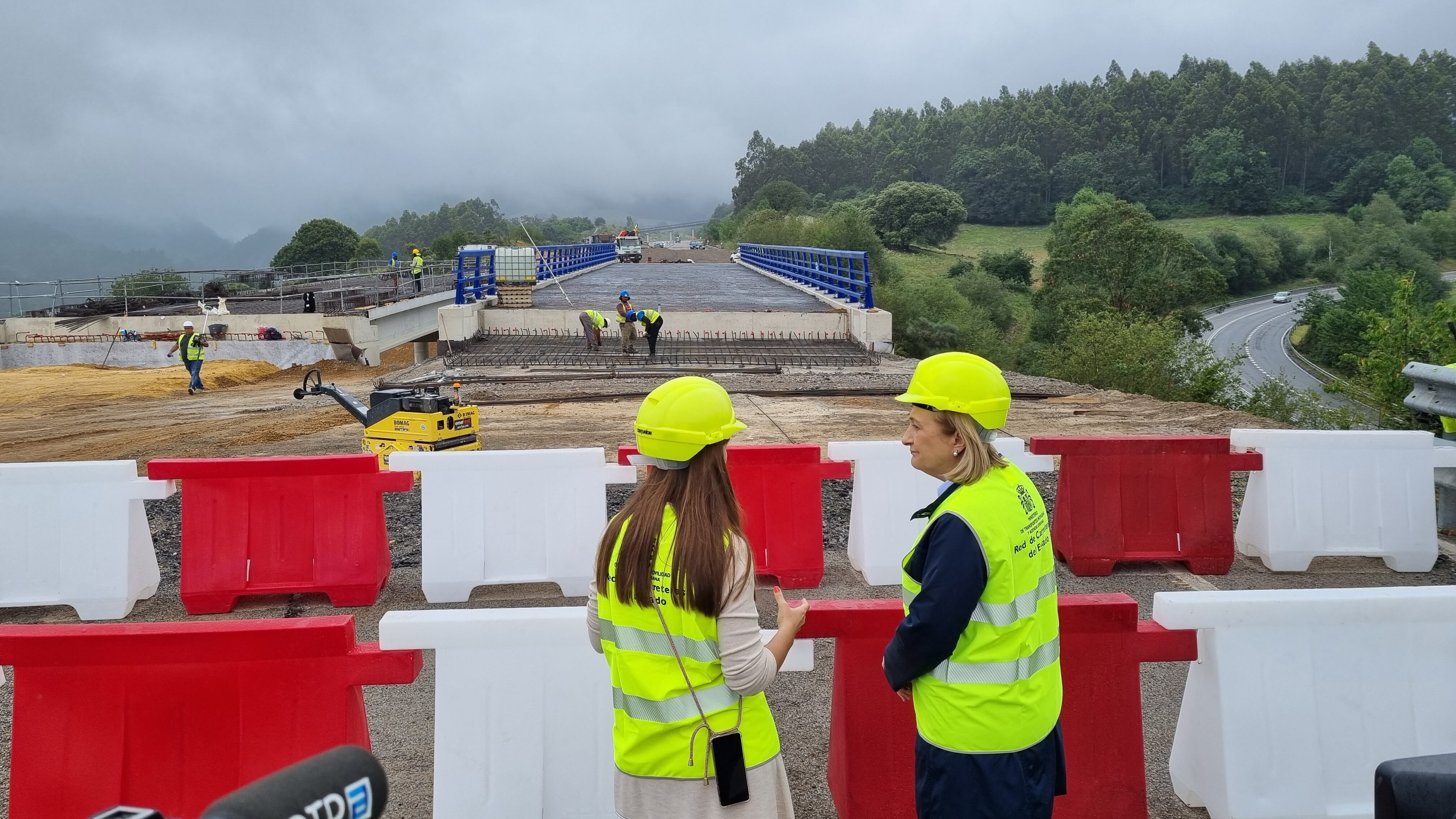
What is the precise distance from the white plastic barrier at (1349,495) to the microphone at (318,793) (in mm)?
7170

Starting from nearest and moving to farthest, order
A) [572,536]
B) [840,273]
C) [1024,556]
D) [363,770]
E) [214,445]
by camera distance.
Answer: [363,770], [1024,556], [572,536], [214,445], [840,273]

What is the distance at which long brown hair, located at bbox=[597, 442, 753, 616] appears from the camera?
254 centimetres

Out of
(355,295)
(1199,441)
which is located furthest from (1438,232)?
(1199,441)

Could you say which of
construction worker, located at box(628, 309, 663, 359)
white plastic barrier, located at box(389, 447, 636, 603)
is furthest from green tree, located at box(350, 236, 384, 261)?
white plastic barrier, located at box(389, 447, 636, 603)

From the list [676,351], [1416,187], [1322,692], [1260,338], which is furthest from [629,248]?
[1416,187]

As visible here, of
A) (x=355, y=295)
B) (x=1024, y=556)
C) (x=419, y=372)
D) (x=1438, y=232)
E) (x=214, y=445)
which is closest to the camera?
(x=1024, y=556)

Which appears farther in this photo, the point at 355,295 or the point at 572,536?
the point at 355,295

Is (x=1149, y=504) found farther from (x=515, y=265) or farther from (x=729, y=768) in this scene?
(x=515, y=265)

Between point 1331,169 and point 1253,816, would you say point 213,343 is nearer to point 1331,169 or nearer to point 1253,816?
point 1253,816

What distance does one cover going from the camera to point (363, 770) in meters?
1.32

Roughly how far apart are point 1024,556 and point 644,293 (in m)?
31.1

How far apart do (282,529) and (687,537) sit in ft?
16.8

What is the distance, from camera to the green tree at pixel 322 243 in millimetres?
107562

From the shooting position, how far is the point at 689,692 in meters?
2.62
